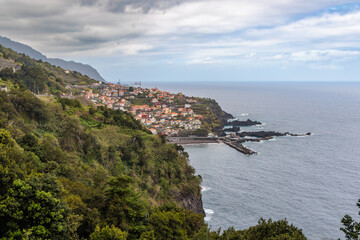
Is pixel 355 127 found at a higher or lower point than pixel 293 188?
higher

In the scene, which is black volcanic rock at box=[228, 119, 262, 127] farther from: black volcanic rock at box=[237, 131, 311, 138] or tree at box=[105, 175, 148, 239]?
tree at box=[105, 175, 148, 239]

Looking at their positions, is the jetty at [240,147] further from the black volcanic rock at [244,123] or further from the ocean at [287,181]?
the black volcanic rock at [244,123]

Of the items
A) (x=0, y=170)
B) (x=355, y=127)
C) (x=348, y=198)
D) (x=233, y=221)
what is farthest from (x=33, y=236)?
(x=355, y=127)

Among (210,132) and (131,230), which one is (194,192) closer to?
(131,230)

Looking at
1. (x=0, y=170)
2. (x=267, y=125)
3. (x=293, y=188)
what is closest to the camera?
(x=0, y=170)

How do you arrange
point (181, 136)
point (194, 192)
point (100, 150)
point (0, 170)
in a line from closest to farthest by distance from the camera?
point (0, 170) < point (100, 150) < point (194, 192) < point (181, 136)

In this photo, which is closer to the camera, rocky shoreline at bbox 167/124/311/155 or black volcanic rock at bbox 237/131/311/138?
rocky shoreline at bbox 167/124/311/155

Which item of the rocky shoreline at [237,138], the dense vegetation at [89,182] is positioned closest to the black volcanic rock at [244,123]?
the rocky shoreline at [237,138]

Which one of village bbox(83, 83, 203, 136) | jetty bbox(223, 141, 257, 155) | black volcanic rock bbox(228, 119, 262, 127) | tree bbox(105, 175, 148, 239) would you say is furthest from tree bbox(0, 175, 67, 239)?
black volcanic rock bbox(228, 119, 262, 127)
